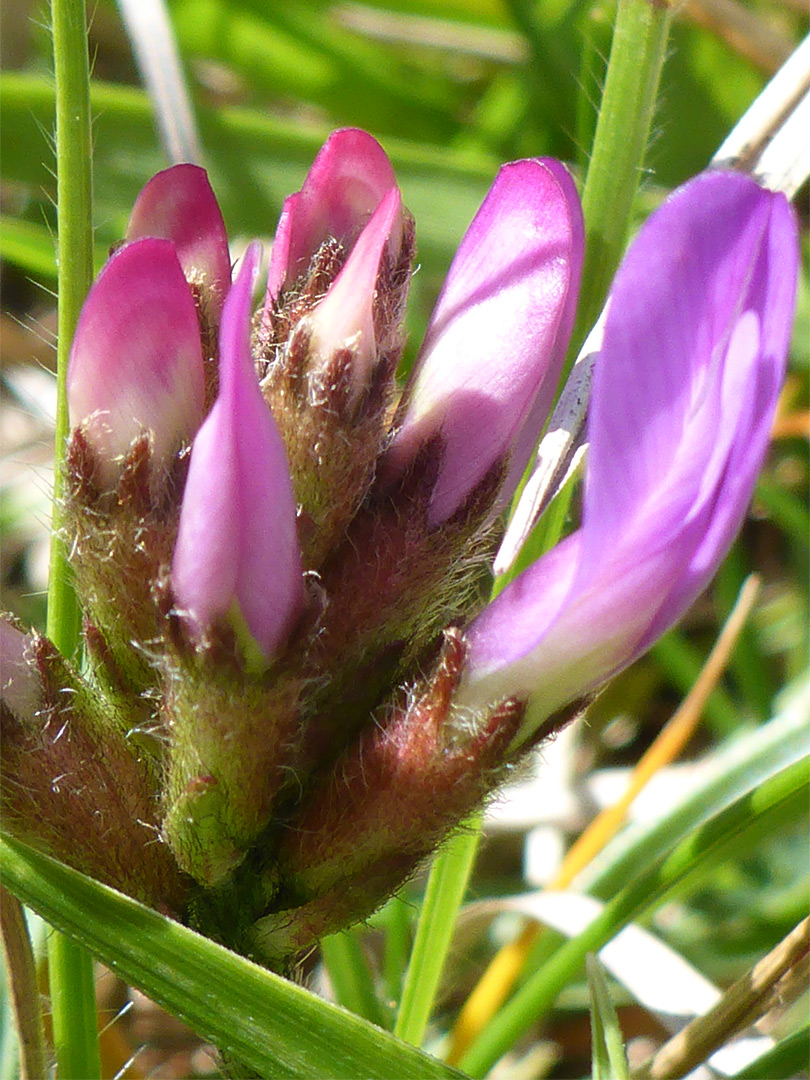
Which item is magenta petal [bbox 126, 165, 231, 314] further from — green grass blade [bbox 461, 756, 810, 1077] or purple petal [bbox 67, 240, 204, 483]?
green grass blade [bbox 461, 756, 810, 1077]

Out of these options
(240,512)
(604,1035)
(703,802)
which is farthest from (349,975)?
(240,512)

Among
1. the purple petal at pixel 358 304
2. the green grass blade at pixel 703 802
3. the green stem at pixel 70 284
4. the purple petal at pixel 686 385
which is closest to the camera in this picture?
the purple petal at pixel 686 385

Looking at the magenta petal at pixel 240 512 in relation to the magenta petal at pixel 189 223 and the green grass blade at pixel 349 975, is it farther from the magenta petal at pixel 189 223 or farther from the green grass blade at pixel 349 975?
the green grass blade at pixel 349 975

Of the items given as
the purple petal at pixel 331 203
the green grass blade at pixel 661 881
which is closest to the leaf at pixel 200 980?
the green grass blade at pixel 661 881

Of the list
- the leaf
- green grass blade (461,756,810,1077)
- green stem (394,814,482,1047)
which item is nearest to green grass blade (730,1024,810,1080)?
green grass blade (461,756,810,1077)

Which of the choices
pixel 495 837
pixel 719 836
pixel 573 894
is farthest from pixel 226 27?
pixel 719 836

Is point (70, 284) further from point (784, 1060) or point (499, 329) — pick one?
point (784, 1060)
